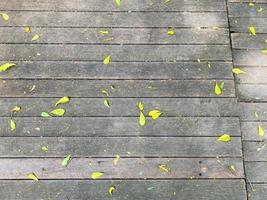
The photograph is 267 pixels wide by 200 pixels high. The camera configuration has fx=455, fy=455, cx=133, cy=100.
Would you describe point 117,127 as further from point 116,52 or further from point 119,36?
point 119,36

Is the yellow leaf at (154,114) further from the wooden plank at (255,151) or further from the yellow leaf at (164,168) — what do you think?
the wooden plank at (255,151)

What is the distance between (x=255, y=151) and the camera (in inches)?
129

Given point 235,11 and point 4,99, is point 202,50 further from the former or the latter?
point 4,99

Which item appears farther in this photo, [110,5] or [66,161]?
[110,5]

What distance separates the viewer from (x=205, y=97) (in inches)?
137

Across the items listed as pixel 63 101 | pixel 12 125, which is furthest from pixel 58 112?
pixel 12 125

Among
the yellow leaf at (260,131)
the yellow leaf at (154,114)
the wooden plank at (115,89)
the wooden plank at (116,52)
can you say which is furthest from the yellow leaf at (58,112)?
the yellow leaf at (260,131)

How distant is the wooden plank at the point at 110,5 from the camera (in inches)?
155

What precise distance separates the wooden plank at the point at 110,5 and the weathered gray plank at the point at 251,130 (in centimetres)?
113

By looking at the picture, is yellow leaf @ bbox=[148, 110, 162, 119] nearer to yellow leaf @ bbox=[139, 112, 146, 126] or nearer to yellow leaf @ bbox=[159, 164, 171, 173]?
yellow leaf @ bbox=[139, 112, 146, 126]

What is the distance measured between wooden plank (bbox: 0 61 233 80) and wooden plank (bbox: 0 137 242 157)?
538 millimetres

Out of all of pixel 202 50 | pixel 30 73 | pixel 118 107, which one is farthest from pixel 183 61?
pixel 30 73

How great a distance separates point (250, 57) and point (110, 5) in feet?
4.20

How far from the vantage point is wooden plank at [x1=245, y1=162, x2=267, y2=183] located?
317 centimetres
